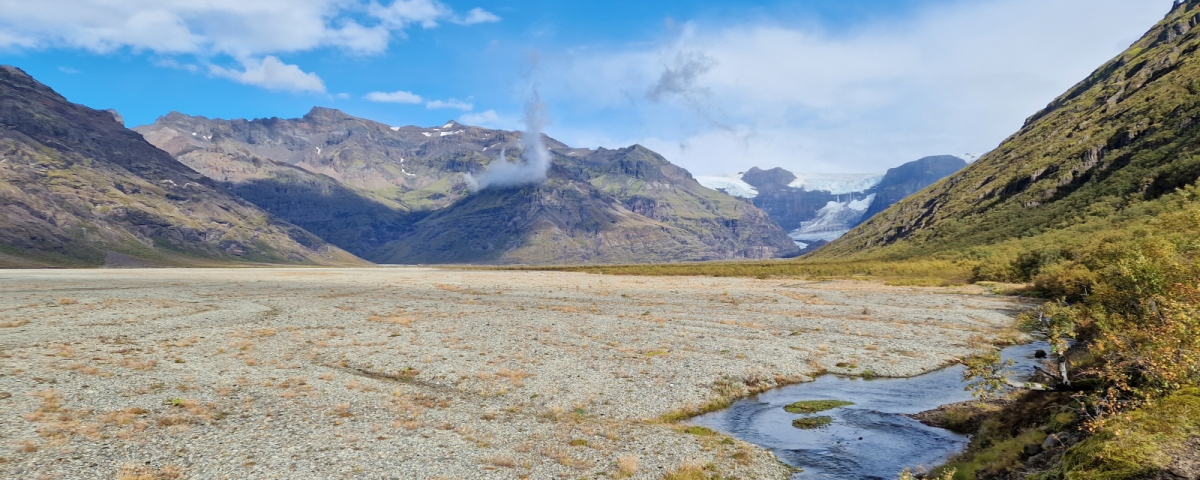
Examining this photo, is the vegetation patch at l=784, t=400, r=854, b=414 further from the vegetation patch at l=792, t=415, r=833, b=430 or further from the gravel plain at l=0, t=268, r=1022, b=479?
the gravel plain at l=0, t=268, r=1022, b=479

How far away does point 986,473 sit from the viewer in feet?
51.2

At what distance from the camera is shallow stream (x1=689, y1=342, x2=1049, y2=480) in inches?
749

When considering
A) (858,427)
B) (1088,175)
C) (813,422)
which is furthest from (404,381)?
(1088,175)

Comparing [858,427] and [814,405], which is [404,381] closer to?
[814,405]

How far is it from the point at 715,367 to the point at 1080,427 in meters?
19.5

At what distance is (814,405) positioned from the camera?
26.2 metres

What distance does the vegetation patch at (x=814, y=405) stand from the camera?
84.1 feet

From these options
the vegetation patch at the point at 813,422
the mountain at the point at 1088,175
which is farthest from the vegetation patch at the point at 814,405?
the mountain at the point at 1088,175

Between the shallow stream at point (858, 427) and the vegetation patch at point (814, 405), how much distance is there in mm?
444

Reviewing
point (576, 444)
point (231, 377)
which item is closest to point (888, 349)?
point (576, 444)

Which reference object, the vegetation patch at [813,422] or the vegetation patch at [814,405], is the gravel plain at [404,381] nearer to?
the vegetation patch at [814,405]

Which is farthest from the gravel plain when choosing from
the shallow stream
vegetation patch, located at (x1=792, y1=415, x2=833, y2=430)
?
vegetation patch, located at (x1=792, y1=415, x2=833, y2=430)

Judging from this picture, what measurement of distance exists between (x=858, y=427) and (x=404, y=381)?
20.9 metres

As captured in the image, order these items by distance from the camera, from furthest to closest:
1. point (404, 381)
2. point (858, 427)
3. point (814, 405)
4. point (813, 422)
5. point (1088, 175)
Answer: point (1088, 175)
point (404, 381)
point (814, 405)
point (813, 422)
point (858, 427)
